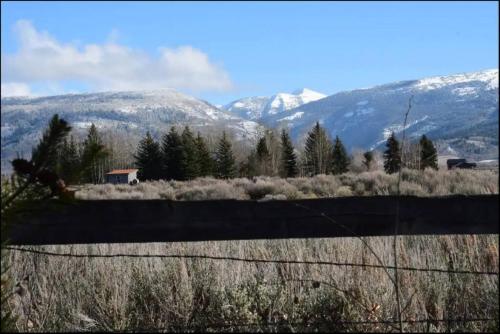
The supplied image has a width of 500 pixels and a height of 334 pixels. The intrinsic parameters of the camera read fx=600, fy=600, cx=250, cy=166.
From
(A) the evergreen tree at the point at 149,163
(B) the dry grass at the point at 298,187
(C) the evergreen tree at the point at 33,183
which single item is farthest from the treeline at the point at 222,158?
(C) the evergreen tree at the point at 33,183

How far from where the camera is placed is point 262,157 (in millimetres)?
44781

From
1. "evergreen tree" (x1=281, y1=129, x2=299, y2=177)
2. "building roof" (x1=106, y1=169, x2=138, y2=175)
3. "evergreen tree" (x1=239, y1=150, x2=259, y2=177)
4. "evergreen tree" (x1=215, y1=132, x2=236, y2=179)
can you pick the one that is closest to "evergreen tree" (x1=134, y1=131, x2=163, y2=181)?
"building roof" (x1=106, y1=169, x2=138, y2=175)

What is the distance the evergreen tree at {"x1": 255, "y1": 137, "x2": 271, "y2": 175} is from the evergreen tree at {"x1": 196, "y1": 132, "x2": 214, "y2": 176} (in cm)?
420

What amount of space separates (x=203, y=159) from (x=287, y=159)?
10375mm

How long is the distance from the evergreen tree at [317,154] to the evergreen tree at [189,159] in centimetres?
1238

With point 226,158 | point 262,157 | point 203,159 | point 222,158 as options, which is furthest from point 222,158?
point 262,157

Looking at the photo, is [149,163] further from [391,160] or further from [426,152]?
[426,152]

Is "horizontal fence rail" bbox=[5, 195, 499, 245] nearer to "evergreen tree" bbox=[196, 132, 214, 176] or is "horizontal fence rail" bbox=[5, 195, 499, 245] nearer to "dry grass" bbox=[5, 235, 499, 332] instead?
"dry grass" bbox=[5, 235, 499, 332]

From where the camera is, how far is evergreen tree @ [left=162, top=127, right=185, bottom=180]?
38.8 meters

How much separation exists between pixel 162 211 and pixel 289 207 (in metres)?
0.60

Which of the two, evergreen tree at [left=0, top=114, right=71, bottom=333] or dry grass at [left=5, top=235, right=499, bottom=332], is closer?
evergreen tree at [left=0, top=114, right=71, bottom=333]

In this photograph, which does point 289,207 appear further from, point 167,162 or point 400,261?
point 167,162

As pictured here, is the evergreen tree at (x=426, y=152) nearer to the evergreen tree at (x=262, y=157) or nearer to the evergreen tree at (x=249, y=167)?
the evergreen tree at (x=262, y=157)

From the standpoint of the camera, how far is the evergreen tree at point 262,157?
4399 cm
